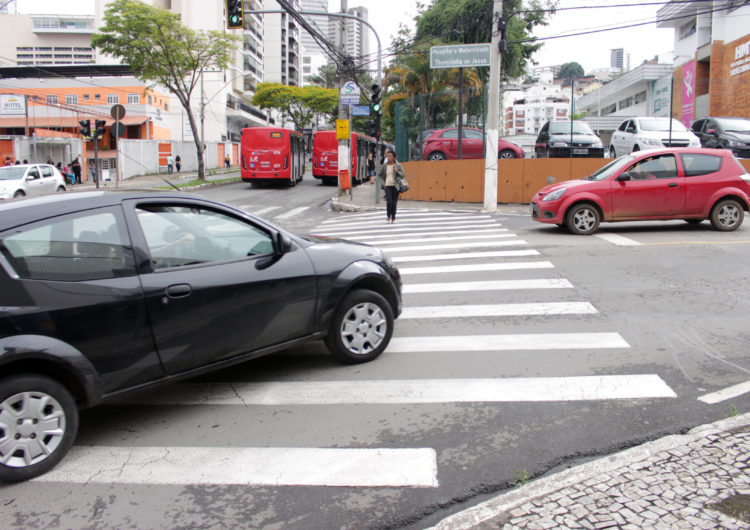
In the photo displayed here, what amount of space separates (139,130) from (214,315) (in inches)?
2230

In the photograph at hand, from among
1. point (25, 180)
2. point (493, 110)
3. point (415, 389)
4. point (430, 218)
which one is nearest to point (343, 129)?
point (493, 110)

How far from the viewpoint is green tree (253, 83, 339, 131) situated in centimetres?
6706

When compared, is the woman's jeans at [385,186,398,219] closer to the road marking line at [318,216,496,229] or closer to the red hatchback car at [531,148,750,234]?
the road marking line at [318,216,496,229]

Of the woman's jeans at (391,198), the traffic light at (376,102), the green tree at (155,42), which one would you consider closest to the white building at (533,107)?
the green tree at (155,42)

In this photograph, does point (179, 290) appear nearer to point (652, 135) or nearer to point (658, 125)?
point (652, 135)

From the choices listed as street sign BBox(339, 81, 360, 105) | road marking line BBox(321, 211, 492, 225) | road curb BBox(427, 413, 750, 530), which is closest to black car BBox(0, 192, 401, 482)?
road curb BBox(427, 413, 750, 530)

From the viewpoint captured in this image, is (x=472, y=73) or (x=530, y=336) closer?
(x=530, y=336)

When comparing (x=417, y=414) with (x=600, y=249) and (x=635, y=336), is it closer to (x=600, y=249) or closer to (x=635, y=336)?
(x=635, y=336)

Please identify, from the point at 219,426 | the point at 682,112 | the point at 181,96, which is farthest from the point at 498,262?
the point at 682,112

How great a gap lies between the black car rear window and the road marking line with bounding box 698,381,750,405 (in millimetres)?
8185

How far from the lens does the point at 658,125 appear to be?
20781 millimetres

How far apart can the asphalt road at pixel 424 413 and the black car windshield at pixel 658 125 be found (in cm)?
1449

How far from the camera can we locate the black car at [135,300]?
3.43m

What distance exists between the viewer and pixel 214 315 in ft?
13.7
